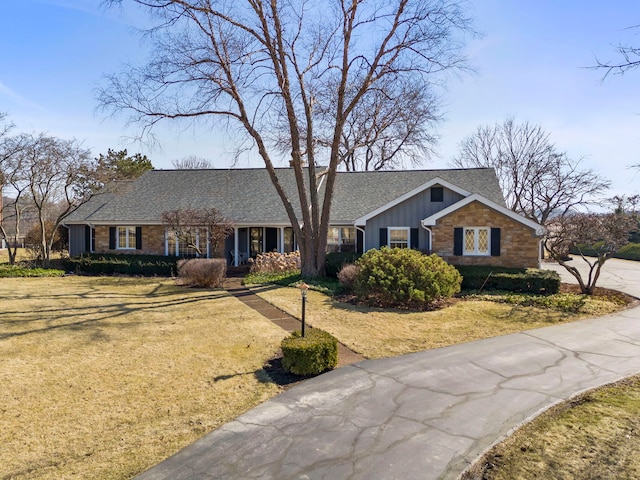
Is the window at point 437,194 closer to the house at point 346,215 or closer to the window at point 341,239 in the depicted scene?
the house at point 346,215

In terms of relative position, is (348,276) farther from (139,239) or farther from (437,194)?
(139,239)

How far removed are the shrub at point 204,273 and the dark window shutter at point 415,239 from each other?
8.68 metres

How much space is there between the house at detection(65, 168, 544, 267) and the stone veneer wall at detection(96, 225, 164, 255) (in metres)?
0.06

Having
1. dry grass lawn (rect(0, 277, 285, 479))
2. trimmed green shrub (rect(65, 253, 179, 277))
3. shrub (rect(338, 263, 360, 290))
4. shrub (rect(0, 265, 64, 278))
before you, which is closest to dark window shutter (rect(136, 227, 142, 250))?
trimmed green shrub (rect(65, 253, 179, 277))

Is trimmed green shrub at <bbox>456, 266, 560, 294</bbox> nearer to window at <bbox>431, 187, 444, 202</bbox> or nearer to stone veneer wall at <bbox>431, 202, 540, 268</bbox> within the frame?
stone veneer wall at <bbox>431, 202, 540, 268</bbox>

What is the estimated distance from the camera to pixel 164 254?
22.5 meters

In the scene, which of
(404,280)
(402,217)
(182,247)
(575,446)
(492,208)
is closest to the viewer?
(575,446)

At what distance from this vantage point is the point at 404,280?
41.2ft

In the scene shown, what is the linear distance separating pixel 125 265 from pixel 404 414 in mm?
18405

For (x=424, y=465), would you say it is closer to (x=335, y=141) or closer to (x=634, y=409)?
(x=634, y=409)

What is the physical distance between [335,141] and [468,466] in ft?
47.1

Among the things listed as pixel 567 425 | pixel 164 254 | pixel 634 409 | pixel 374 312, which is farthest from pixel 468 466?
pixel 164 254

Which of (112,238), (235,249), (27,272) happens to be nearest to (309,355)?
(235,249)

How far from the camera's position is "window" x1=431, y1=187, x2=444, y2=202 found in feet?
62.9
